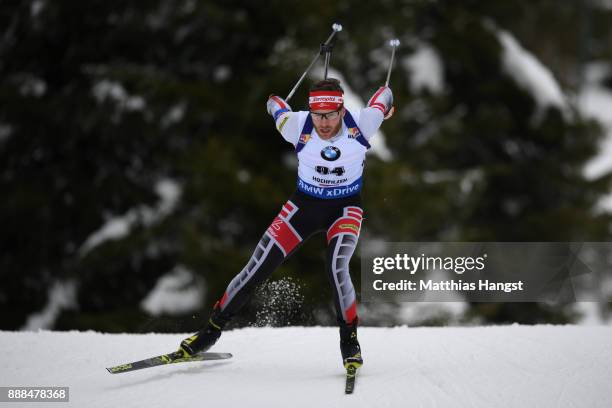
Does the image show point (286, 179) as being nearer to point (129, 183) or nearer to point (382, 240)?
point (382, 240)

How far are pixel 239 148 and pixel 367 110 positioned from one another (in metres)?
7.09

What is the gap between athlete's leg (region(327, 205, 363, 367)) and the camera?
19.3 feet

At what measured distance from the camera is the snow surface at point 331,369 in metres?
5.32

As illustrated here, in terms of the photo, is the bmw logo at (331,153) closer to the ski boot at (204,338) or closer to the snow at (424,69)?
the ski boot at (204,338)

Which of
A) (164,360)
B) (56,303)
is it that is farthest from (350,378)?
(56,303)

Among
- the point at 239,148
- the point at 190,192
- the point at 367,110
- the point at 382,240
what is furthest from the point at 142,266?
the point at 367,110

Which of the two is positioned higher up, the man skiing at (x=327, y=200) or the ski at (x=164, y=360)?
the man skiing at (x=327, y=200)

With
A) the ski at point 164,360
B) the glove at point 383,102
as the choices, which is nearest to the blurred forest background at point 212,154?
the ski at point 164,360

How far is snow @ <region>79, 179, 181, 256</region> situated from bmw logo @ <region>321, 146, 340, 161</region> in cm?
786

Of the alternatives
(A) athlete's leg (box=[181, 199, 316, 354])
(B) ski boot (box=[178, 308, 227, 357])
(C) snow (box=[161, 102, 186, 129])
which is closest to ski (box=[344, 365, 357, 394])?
(A) athlete's leg (box=[181, 199, 316, 354])

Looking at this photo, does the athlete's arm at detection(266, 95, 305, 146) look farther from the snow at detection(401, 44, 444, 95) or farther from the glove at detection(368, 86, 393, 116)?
the snow at detection(401, 44, 444, 95)

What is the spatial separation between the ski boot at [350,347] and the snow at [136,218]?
7.75 meters

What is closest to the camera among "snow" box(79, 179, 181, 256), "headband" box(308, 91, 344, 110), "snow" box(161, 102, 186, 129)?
"headband" box(308, 91, 344, 110)

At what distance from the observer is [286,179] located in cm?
Answer: 1278
